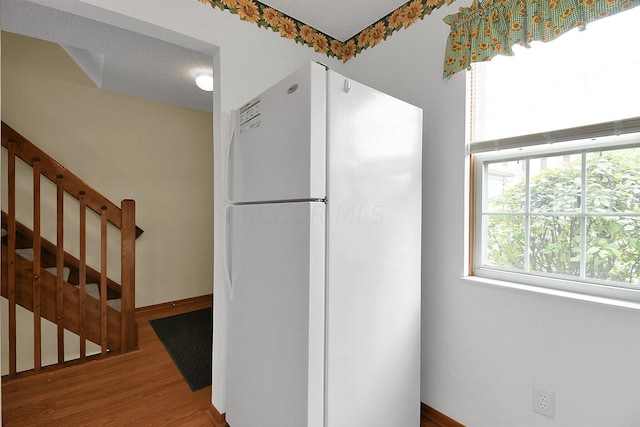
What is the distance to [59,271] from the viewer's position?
214 centimetres

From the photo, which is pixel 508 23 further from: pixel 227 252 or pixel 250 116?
pixel 227 252

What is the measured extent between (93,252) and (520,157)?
12.0 ft

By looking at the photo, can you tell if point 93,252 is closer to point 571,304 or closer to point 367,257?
point 367,257

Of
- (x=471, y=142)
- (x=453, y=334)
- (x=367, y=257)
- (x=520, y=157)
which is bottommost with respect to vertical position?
(x=453, y=334)

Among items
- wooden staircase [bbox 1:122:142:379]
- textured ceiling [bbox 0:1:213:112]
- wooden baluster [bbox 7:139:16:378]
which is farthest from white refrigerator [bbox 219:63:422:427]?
wooden baluster [bbox 7:139:16:378]

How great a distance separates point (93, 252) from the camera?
2.91 m

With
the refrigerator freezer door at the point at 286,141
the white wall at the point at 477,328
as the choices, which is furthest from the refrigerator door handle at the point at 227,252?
the white wall at the point at 477,328

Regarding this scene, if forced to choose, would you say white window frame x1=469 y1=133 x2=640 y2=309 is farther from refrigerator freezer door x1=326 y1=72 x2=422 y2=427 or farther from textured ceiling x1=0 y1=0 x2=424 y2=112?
textured ceiling x1=0 y1=0 x2=424 y2=112

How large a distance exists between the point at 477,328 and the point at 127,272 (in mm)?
2562

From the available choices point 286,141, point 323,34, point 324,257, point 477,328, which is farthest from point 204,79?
point 477,328

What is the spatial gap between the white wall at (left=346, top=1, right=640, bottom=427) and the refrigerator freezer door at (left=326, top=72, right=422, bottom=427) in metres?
0.20

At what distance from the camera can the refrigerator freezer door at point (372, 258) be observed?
1.16m

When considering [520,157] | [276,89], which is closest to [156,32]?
[276,89]

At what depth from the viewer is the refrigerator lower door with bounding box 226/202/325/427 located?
1098 mm
